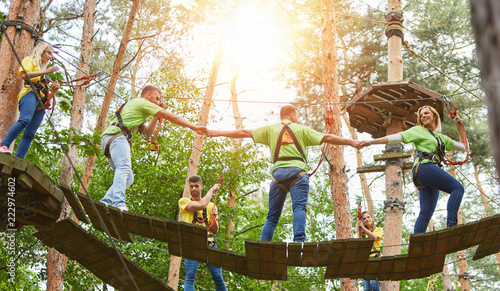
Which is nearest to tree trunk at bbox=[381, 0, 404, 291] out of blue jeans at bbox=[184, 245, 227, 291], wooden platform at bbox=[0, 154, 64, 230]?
blue jeans at bbox=[184, 245, 227, 291]

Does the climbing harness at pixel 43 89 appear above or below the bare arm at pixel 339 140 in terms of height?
above

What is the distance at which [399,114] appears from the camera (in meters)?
9.30

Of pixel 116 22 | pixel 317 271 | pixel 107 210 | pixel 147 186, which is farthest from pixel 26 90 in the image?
pixel 116 22

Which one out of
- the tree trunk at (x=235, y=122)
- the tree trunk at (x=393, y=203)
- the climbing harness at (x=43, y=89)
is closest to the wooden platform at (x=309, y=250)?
the climbing harness at (x=43, y=89)

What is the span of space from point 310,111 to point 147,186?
778cm

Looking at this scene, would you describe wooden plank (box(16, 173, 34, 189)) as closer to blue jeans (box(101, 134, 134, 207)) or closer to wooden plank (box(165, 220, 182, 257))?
blue jeans (box(101, 134, 134, 207))

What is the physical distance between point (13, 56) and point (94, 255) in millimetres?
2807

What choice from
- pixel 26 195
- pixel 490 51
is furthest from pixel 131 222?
Answer: pixel 490 51

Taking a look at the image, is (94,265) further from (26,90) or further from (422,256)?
(422,256)

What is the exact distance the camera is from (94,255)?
6.36 metres

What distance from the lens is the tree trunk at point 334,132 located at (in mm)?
8219

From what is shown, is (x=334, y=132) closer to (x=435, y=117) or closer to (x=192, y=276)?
(x=435, y=117)

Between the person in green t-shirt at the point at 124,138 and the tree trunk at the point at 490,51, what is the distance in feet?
16.2

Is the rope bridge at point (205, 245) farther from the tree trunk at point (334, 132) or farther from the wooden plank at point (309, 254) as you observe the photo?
the tree trunk at point (334, 132)
